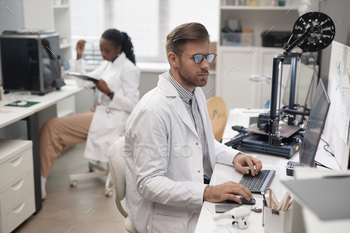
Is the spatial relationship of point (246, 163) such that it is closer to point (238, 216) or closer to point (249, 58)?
point (238, 216)

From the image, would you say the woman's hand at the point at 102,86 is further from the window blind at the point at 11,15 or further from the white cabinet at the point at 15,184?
the window blind at the point at 11,15

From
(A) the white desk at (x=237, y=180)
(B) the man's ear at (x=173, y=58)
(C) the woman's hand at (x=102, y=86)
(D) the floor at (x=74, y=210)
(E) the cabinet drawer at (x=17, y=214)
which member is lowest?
(D) the floor at (x=74, y=210)

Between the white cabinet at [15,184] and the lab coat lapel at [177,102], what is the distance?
118cm

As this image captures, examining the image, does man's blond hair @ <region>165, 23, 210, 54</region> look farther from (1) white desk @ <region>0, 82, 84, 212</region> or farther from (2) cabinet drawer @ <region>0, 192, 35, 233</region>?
(2) cabinet drawer @ <region>0, 192, 35, 233</region>

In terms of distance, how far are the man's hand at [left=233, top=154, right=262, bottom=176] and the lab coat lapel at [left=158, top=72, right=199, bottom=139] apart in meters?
0.26

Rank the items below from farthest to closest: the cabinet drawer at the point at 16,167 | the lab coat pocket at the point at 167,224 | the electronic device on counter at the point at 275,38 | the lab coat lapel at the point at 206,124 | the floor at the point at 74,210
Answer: the electronic device on counter at the point at 275,38 < the floor at the point at 74,210 < the cabinet drawer at the point at 16,167 < the lab coat lapel at the point at 206,124 < the lab coat pocket at the point at 167,224

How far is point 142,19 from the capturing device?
4.47 meters

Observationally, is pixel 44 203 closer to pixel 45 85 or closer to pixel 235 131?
pixel 45 85

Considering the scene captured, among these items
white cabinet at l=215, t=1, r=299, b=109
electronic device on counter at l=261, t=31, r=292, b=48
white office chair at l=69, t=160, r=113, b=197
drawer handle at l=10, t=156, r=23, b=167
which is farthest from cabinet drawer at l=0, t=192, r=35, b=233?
electronic device on counter at l=261, t=31, r=292, b=48

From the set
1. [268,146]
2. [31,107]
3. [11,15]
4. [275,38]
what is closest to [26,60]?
[31,107]

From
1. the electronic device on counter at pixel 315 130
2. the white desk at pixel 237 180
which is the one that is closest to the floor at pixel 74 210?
the white desk at pixel 237 180

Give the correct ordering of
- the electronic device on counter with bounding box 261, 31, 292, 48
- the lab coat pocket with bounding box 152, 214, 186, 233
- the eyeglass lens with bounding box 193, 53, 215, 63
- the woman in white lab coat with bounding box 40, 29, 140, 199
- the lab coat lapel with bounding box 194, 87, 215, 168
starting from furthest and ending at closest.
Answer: the electronic device on counter with bounding box 261, 31, 292, 48 < the woman in white lab coat with bounding box 40, 29, 140, 199 < the lab coat lapel with bounding box 194, 87, 215, 168 < the eyeglass lens with bounding box 193, 53, 215, 63 < the lab coat pocket with bounding box 152, 214, 186, 233

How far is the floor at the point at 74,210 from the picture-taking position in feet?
7.92

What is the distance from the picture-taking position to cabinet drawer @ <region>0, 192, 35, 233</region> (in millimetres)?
2158
